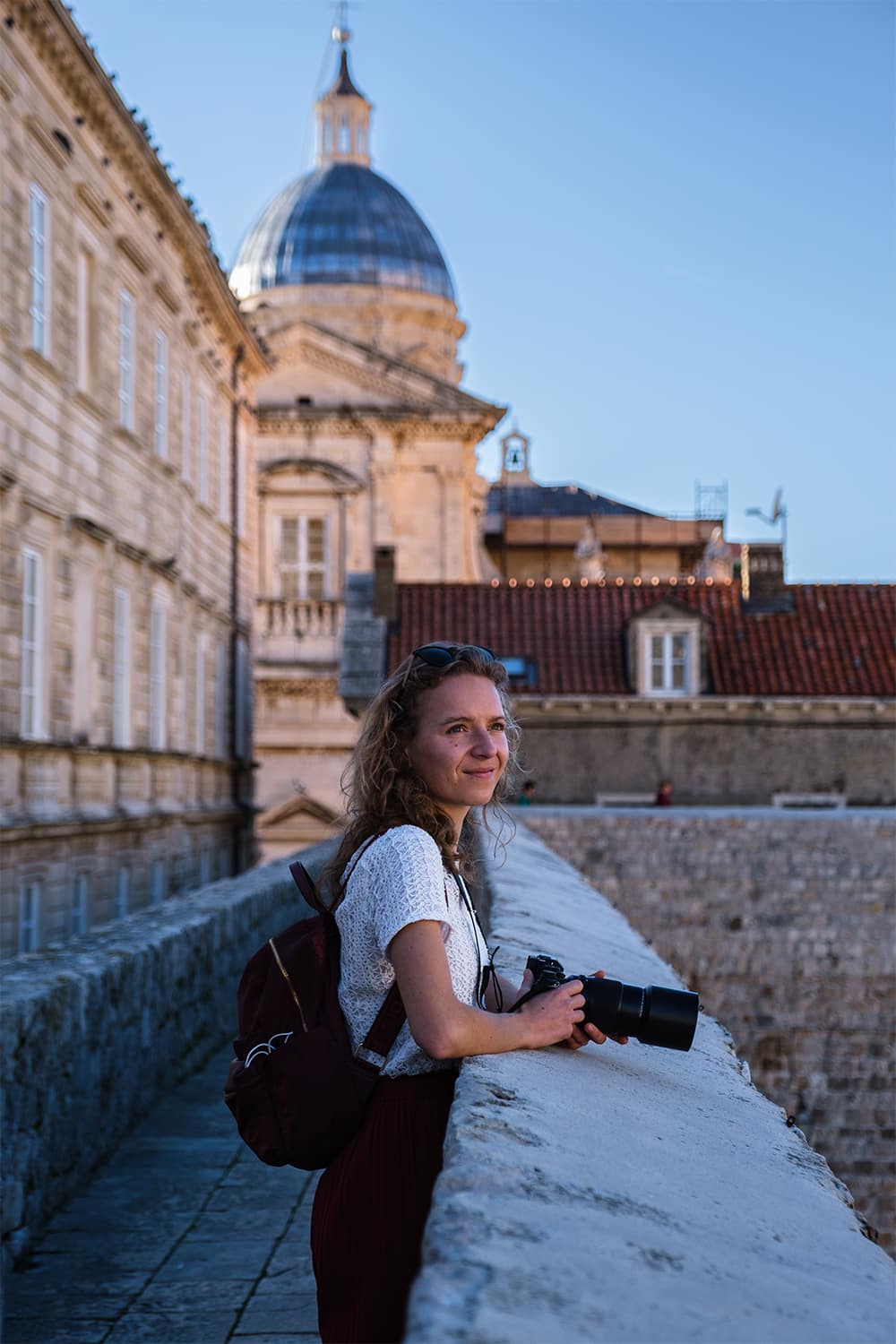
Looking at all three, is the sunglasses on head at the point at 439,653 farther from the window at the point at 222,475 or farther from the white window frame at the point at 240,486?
the white window frame at the point at 240,486

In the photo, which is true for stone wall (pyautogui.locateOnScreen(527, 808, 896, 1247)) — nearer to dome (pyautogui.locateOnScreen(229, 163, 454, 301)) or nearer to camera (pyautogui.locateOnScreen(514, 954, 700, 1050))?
camera (pyautogui.locateOnScreen(514, 954, 700, 1050))

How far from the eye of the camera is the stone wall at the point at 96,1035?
6066 mm

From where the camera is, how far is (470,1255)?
2.16 meters

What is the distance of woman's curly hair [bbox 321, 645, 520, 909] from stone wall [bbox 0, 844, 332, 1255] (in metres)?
2.67

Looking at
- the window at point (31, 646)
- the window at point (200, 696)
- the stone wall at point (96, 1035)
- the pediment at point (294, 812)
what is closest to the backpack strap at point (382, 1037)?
the stone wall at point (96, 1035)

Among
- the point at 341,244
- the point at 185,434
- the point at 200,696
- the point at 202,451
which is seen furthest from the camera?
the point at 341,244

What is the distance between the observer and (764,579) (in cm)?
3038

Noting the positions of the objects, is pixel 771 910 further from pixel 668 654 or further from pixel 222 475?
pixel 222 475

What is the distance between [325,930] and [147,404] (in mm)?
19210

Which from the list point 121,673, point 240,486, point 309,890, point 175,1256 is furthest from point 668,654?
point 309,890

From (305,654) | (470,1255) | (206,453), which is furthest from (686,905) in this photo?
(305,654)

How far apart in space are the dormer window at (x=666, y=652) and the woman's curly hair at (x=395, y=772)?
2433 cm

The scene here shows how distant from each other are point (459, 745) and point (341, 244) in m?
49.5

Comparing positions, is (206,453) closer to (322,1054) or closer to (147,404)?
(147,404)
